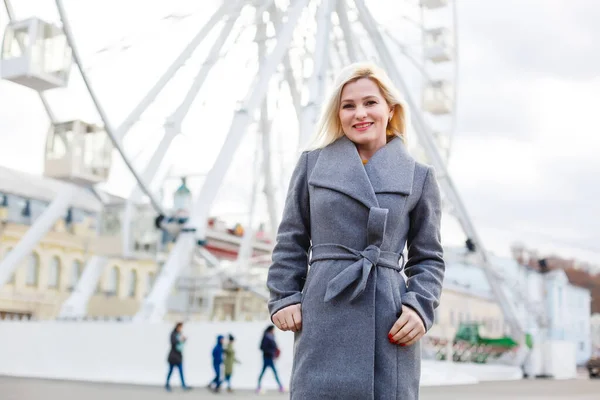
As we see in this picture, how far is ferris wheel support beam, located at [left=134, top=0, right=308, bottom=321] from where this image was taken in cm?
2017

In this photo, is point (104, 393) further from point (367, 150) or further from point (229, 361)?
point (367, 150)

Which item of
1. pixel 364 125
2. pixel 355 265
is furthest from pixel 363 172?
pixel 355 265

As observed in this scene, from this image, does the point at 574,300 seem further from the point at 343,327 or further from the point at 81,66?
the point at 343,327

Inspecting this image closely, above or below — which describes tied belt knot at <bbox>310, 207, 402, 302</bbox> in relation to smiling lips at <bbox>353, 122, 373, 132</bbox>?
below

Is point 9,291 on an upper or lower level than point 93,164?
lower

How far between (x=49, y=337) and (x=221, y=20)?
25.3 feet

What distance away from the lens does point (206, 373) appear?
61.4 ft

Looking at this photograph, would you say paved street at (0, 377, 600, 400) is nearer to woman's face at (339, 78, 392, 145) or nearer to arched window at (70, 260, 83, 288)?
woman's face at (339, 78, 392, 145)

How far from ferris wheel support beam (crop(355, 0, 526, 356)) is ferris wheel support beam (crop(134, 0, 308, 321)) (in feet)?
7.87

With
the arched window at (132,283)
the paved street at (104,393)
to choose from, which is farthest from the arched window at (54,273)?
the paved street at (104,393)

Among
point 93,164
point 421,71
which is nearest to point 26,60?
point 93,164

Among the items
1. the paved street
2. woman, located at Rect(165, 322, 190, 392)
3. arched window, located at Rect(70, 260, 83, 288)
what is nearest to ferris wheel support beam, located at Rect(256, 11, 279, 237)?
woman, located at Rect(165, 322, 190, 392)

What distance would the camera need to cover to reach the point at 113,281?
4712 centimetres

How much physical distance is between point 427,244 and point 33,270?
129 feet
